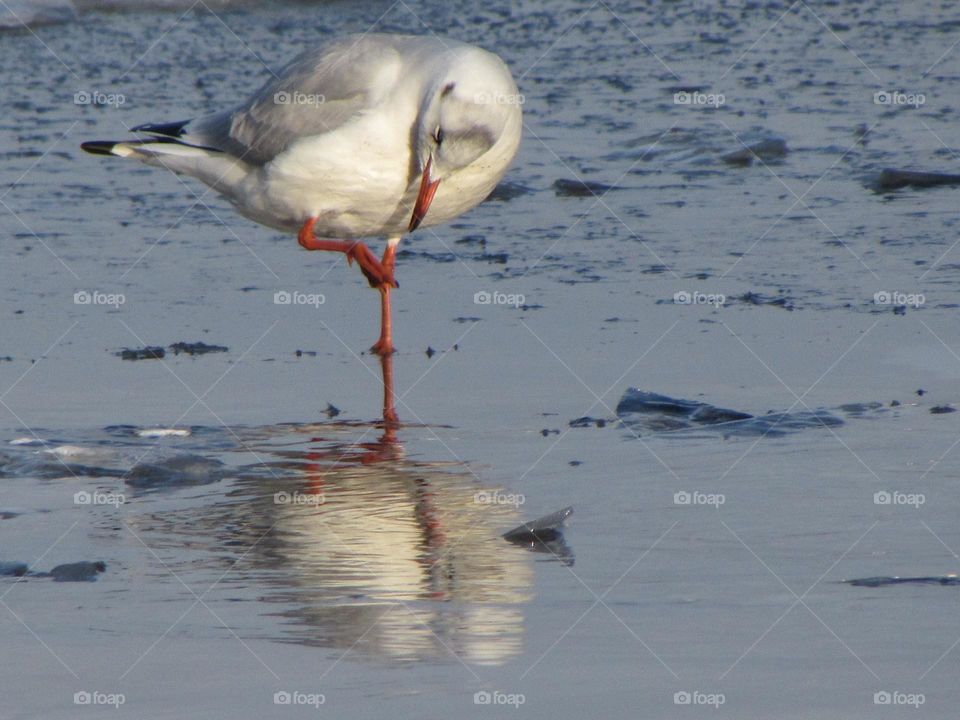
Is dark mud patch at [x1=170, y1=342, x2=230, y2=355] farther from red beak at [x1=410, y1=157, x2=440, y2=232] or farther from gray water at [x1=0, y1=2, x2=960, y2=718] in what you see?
red beak at [x1=410, y1=157, x2=440, y2=232]

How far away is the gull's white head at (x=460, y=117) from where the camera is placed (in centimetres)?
673

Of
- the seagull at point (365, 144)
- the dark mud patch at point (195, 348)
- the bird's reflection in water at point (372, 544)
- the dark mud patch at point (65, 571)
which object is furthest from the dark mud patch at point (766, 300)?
the dark mud patch at point (65, 571)

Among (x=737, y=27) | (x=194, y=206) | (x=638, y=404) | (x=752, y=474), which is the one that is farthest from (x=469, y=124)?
(x=737, y=27)

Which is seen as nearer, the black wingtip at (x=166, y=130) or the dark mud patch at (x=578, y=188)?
the black wingtip at (x=166, y=130)

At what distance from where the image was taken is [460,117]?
6711mm

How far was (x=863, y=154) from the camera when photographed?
32.5ft

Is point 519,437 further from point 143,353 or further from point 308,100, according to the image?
point 308,100

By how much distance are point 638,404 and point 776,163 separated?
450 cm

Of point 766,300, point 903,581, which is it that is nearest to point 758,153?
point 766,300

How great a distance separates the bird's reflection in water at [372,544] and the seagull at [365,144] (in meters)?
1.36

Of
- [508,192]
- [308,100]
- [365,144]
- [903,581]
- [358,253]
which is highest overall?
[308,100]

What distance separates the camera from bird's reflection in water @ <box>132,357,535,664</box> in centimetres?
374

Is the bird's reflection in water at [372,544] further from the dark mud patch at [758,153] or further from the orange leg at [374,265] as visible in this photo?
the dark mud patch at [758,153]

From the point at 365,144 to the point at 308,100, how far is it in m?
0.37
